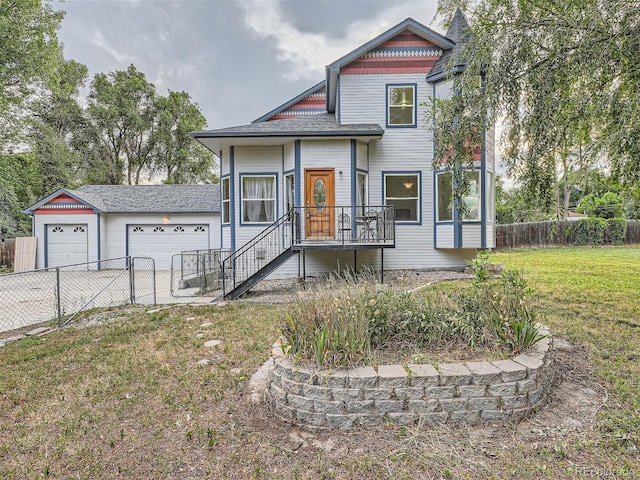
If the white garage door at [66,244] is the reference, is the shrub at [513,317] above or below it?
below

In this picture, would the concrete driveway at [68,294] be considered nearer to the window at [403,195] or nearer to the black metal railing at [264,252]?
the black metal railing at [264,252]

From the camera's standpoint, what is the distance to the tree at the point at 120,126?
23.8 metres

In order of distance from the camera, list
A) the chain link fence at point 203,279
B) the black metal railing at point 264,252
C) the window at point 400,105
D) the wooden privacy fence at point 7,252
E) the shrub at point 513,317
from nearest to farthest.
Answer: the shrub at point 513,317 < the chain link fence at point 203,279 < the black metal railing at point 264,252 < the window at point 400,105 < the wooden privacy fence at point 7,252

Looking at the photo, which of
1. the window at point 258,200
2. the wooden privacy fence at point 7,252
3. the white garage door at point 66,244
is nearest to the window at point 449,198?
the window at point 258,200

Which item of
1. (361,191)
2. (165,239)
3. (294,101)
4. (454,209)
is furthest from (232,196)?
(165,239)

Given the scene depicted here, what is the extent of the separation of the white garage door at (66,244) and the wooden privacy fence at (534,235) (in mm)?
21376

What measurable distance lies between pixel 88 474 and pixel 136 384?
1.28 meters

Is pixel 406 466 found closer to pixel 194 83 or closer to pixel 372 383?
pixel 372 383

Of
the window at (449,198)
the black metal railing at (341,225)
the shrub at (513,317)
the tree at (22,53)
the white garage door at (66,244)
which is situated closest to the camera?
the shrub at (513,317)

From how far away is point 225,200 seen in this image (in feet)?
33.8

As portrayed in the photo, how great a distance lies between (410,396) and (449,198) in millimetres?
7911

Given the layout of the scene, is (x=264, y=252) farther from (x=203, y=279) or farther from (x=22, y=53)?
(x=22, y=53)

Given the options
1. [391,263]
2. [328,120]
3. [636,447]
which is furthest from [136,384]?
[328,120]

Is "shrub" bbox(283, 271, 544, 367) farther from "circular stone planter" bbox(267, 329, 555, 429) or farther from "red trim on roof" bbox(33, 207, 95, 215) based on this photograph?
"red trim on roof" bbox(33, 207, 95, 215)
